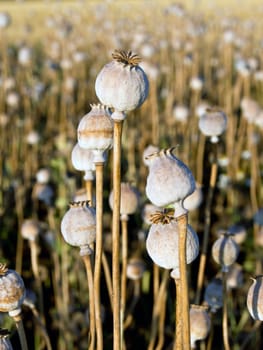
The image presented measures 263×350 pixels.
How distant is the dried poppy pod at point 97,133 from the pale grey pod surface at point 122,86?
3.5 inches

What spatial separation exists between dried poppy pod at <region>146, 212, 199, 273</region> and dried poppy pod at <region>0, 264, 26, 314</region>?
0.24 meters

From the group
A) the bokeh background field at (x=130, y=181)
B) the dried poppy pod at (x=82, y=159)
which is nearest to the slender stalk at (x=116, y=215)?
the dried poppy pod at (x=82, y=159)

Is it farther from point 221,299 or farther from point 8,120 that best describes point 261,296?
point 8,120

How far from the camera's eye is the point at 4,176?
288 cm

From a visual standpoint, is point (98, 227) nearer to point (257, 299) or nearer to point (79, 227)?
point (79, 227)

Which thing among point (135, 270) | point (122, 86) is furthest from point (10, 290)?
point (135, 270)

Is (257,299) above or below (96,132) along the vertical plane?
below

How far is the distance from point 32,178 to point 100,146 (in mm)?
2095

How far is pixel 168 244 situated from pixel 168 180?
133 millimetres

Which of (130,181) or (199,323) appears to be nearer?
(199,323)

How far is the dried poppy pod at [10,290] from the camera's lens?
2.96 ft

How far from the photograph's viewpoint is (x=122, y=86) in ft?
2.62

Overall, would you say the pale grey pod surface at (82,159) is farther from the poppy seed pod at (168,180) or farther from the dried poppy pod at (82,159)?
the poppy seed pod at (168,180)

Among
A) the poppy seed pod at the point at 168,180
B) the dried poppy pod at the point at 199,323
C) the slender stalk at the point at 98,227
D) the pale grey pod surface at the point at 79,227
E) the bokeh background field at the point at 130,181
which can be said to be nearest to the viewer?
the poppy seed pod at the point at 168,180
